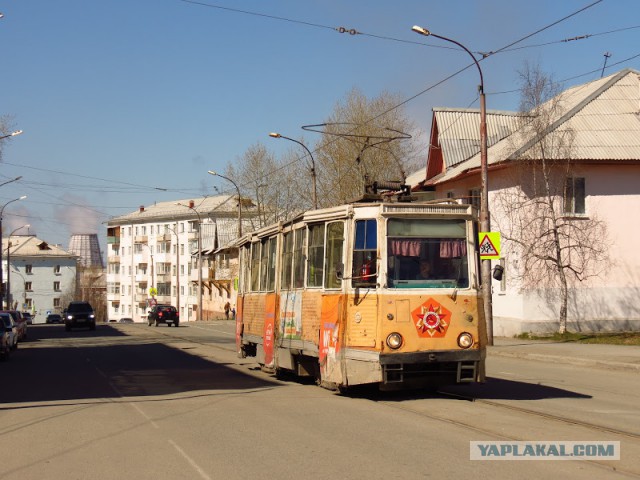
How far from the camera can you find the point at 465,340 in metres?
13.1

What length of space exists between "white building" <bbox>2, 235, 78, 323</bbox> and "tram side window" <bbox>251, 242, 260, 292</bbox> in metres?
114

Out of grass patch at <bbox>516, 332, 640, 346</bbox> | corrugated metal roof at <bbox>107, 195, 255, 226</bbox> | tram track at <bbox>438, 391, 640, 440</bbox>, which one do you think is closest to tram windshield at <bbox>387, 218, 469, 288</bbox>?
tram track at <bbox>438, 391, 640, 440</bbox>

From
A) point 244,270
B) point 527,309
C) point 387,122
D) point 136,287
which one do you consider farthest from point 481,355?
point 136,287

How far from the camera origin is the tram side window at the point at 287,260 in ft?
54.1

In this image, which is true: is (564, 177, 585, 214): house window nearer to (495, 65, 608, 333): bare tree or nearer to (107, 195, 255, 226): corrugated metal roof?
A: (495, 65, 608, 333): bare tree

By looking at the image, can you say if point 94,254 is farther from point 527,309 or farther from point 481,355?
point 481,355

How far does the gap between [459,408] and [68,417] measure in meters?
5.54

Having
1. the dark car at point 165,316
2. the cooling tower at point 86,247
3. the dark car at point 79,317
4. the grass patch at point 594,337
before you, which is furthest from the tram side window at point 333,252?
the cooling tower at point 86,247

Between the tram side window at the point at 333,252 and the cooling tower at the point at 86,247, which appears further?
the cooling tower at the point at 86,247

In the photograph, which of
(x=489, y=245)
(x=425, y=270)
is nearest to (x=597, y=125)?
(x=489, y=245)

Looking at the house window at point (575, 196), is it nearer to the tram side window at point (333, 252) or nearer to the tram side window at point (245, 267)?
the tram side window at point (245, 267)

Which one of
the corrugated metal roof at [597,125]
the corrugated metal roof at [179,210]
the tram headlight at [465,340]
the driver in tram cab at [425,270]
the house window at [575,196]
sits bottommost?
the tram headlight at [465,340]

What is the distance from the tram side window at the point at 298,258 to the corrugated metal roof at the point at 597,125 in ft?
62.7

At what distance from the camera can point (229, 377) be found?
18828mm
